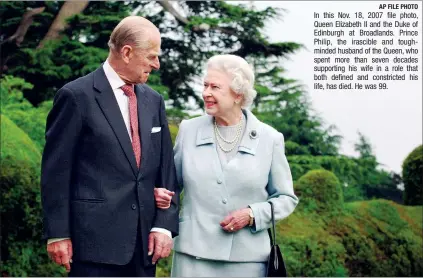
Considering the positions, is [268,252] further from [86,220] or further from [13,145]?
[13,145]

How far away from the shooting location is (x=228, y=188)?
3.90 metres

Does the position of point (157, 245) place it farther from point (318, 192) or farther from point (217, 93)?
point (318, 192)

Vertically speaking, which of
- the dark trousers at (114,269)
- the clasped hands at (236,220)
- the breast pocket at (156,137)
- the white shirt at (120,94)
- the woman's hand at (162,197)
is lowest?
the dark trousers at (114,269)

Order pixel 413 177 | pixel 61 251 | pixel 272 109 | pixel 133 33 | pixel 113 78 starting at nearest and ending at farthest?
pixel 61 251 < pixel 133 33 < pixel 113 78 < pixel 413 177 < pixel 272 109

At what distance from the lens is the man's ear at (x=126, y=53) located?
3574 millimetres

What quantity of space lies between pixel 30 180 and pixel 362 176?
637cm

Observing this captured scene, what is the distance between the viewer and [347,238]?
872cm

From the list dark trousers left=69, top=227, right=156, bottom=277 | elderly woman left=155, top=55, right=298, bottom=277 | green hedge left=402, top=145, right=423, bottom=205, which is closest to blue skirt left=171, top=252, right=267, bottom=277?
elderly woman left=155, top=55, right=298, bottom=277

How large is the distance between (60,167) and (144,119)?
17.7 inches

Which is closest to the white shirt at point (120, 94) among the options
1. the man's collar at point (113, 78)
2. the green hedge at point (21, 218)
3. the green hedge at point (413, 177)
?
the man's collar at point (113, 78)

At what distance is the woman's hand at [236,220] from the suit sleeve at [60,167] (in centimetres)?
80

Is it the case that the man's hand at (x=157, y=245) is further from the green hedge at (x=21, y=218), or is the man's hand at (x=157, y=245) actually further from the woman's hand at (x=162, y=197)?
the green hedge at (x=21, y=218)

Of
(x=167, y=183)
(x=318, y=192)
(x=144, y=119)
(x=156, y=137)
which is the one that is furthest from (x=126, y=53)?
(x=318, y=192)

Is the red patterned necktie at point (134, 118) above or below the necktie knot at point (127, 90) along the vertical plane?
below
